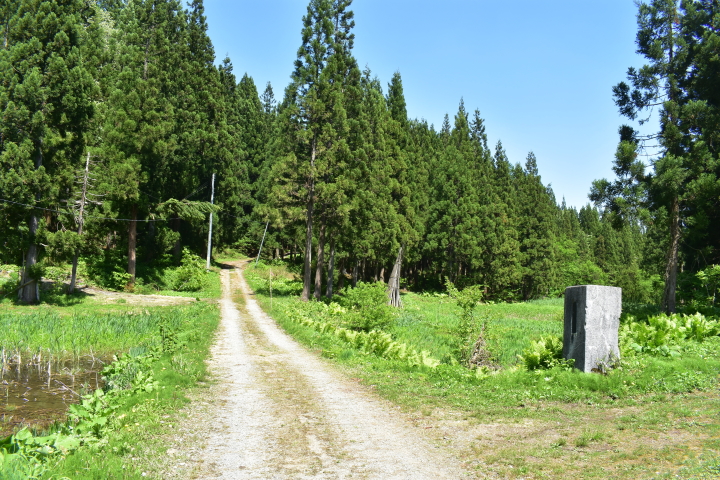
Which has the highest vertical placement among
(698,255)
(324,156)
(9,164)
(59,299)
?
(324,156)

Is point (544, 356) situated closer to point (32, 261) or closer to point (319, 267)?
point (319, 267)

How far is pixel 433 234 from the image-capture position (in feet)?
148

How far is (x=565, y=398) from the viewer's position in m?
8.27

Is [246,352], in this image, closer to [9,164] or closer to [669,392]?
[669,392]

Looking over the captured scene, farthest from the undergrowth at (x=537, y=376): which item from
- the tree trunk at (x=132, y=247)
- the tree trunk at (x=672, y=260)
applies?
the tree trunk at (x=132, y=247)

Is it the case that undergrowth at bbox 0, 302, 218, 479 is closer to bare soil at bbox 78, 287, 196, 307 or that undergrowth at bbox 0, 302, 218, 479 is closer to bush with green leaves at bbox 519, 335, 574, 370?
bush with green leaves at bbox 519, 335, 574, 370

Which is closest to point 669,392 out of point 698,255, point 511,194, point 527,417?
point 527,417

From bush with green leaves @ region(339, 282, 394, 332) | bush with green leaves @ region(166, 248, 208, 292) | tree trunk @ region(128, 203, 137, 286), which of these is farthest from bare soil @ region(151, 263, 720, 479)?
bush with green leaves @ region(166, 248, 208, 292)

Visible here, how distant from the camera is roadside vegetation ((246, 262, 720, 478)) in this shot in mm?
5473

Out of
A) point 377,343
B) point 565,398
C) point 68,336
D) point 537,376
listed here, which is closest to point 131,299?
point 68,336

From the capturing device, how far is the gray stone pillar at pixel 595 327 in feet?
30.0

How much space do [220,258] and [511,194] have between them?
31.8m

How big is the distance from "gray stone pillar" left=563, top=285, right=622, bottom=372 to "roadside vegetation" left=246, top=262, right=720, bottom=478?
0.26 meters

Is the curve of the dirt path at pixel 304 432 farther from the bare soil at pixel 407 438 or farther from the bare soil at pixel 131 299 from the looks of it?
the bare soil at pixel 131 299
